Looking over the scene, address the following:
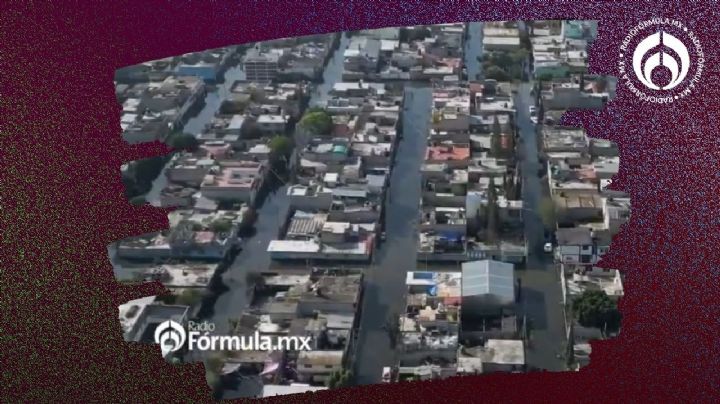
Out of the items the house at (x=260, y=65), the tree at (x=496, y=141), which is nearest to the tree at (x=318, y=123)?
the house at (x=260, y=65)

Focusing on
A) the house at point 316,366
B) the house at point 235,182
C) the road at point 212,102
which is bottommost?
the house at point 316,366

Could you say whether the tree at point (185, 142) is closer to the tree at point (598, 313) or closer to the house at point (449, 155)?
the house at point (449, 155)

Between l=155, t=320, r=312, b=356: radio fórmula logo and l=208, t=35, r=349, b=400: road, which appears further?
l=208, t=35, r=349, b=400: road

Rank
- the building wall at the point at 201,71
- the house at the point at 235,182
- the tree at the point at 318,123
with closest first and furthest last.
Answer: the house at the point at 235,182, the tree at the point at 318,123, the building wall at the point at 201,71

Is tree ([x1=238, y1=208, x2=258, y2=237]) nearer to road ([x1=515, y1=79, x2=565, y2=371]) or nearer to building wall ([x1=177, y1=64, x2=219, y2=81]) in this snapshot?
road ([x1=515, y1=79, x2=565, y2=371])

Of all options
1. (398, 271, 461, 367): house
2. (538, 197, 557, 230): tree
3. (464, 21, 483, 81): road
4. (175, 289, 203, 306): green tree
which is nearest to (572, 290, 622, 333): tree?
(398, 271, 461, 367): house

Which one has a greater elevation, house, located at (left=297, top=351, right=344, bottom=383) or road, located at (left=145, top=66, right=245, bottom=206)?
road, located at (left=145, top=66, right=245, bottom=206)

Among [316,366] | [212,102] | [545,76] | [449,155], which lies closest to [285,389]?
[316,366]

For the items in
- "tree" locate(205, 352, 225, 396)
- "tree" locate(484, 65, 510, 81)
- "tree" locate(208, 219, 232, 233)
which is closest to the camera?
"tree" locate(205, 352, 225, 396)
